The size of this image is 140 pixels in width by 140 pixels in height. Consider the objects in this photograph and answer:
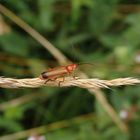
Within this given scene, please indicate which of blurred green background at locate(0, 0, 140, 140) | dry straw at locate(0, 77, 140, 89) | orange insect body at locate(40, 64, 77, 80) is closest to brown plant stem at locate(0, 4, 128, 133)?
blurred green background at locate(0, 0, 140, 140)

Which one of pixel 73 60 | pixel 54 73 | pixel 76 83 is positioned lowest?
pixel 76 83

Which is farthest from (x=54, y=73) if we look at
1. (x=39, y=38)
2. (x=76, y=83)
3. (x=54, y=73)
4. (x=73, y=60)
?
(x=73, y=60)

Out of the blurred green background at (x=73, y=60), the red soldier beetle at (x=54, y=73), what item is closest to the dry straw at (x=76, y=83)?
the red soldier beetle at (x=54, y=73)

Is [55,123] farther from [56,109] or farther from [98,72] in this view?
[98,72]

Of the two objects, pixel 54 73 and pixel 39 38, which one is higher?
pixel 39 38

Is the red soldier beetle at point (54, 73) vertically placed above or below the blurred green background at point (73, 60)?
below

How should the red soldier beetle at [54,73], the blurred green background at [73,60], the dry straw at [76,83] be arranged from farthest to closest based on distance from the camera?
the blurred green background at [73,60] → the red soldier beetle at [54,73] → the dry straw at [76,83]

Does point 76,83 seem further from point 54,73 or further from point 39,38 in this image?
point 39,38

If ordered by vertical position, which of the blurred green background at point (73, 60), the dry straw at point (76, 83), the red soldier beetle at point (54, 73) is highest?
the blurred green background at point (73, 60)

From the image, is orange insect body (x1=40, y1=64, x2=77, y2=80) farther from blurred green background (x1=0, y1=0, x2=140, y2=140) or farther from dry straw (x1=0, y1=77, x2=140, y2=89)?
blurred green background (x1=0, y1=0, x2=140, y2=140)

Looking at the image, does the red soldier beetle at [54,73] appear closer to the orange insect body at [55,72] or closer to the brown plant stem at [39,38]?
the orange insect body at [55,72]
